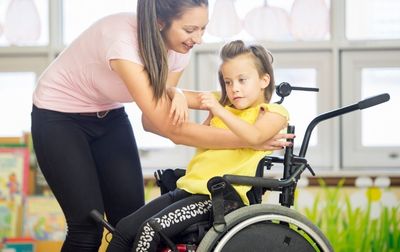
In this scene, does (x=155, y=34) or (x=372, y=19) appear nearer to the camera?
(x=155, y=34)

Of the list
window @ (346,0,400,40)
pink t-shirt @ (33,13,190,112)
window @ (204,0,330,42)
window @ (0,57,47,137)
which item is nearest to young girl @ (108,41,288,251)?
pink t-shirt @ (33,13,190,112)

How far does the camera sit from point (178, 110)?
77.6 inches

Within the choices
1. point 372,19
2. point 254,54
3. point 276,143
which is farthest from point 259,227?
point 372,19

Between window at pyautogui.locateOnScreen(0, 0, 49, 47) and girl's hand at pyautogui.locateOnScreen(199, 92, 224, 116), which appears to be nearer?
girl's hand at pyautogui.locateOnScreen(199, 92, 224, 116)

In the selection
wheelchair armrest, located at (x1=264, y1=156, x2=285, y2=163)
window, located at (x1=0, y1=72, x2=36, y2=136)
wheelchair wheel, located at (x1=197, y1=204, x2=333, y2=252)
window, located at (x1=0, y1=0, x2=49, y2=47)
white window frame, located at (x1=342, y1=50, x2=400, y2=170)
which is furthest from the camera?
window, located at (x1=0, y1=72, x2=36, y2=136)

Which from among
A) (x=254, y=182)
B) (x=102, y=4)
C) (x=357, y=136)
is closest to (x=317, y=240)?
(x=254, y=182)

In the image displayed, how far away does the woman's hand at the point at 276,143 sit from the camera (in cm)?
201

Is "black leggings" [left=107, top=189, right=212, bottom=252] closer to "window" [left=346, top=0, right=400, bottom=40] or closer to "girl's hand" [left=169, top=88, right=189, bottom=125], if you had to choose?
"girl's hand" [left=169, top=88, right=189, bottom=125]

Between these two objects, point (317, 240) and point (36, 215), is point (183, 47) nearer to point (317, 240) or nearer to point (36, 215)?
point (317, 240)

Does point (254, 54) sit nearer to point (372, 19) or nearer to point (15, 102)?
point (372, 19)

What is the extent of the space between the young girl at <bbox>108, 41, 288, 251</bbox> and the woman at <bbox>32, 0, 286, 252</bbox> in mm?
51

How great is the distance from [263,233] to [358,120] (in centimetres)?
145

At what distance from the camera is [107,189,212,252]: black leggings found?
74.1 inches

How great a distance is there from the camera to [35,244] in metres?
3.18
